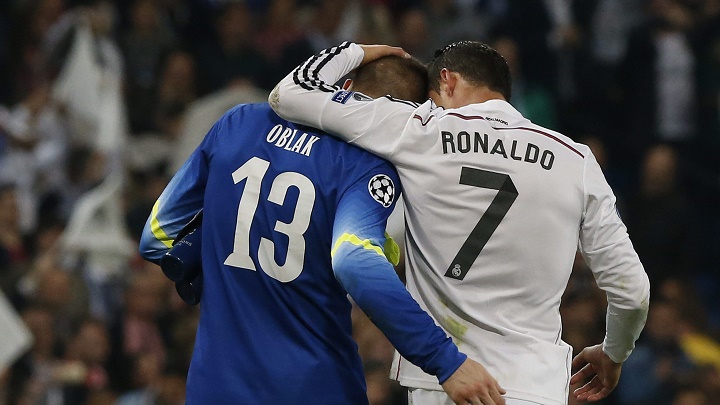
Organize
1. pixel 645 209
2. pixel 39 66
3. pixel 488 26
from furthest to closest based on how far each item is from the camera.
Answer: pixel 488 26 → pixel 39 66 → pixel 645 209

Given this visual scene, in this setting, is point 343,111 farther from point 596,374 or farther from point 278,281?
point 596,374

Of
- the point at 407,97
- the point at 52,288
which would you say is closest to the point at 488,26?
the point at 52,288

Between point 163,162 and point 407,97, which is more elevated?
point 407,97

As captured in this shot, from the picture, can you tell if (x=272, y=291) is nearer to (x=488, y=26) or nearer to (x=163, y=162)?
(x=163, y=162)

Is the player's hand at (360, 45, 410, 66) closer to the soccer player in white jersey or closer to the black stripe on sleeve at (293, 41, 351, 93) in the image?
the black stripe on sleeve at (293, 41, 351, 93)

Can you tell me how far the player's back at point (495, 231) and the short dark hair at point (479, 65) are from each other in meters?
0.30

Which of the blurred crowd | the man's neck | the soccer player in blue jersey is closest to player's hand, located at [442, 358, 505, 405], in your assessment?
the soccer player in blue jersey

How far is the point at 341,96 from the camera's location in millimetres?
4645

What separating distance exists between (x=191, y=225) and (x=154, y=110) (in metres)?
7.92

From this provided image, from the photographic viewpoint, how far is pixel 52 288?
10.6 meters

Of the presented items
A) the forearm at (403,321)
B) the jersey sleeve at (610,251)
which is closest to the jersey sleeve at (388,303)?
the forearm at (403,321)

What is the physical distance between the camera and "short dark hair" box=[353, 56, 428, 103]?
4.91m

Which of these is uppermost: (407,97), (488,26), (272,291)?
(407,97)

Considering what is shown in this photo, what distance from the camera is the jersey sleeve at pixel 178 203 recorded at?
16.0 feet
